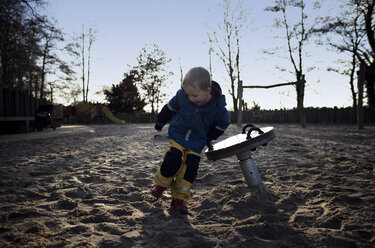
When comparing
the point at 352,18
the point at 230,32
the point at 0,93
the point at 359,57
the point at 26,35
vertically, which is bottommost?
the point at 0,93

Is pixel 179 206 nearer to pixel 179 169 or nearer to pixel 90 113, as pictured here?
pixel 179 169

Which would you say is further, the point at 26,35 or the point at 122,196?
the point at 26,35

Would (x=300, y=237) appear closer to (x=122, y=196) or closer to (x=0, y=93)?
(x=122, y=196)

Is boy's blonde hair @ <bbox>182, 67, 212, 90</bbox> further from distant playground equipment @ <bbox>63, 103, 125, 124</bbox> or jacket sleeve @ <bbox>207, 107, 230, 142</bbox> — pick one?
distant playground equipment @ <bbox>63, 103, 125, 124</bbox>

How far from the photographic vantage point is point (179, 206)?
2.04m

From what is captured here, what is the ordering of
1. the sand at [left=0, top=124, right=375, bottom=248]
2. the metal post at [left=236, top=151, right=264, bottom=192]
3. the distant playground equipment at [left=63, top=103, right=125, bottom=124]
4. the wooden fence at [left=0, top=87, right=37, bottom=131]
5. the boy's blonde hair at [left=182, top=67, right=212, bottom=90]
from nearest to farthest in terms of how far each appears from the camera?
the sand at [left=0, top=124, right=375, bottom=248], the boy's blonde hair at [left=182, top=67, right=212, bottom=90], the metal post at [left=236, top=151, right=264, bottom=192], the wooden fence at [left=0, top=87, right=37, bottom=131], the distant playground equipment at [left=63, top=103, right=125, bottom=124]

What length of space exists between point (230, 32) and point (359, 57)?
10612 millimetres

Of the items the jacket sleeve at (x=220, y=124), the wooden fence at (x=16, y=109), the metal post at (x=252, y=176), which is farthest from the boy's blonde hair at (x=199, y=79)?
the wooden fence at (x=16, y=109)

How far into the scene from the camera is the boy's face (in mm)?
1981

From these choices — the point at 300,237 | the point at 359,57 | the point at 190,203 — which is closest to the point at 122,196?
the point at 190,203

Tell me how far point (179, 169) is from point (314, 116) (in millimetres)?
19961

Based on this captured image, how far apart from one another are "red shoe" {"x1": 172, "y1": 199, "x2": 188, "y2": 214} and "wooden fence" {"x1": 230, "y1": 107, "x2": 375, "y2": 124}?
19.5m

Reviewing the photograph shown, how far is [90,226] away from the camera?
1.76 metres

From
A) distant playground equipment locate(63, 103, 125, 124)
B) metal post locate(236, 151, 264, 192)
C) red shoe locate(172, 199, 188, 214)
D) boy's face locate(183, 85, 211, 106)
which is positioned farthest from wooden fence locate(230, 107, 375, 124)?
red shoe locate(172, 199, 188, 214)
